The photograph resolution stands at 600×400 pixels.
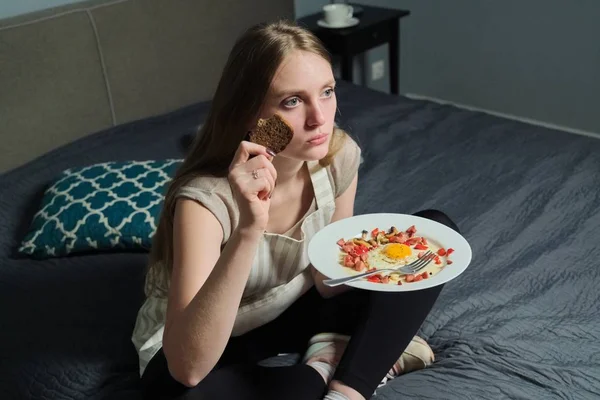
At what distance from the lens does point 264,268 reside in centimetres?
142

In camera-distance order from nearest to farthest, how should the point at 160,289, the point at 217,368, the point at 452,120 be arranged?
1. the point at 217,368
2. the point at 160,289
3. the point at 452,120

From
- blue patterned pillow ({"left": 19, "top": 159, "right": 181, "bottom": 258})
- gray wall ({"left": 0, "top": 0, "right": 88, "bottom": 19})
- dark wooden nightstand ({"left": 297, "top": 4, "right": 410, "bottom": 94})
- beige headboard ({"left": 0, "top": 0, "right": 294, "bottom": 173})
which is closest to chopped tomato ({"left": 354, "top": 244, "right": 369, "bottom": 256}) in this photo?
blue patterned pillow ({"left": 19, "top": 159, "right": 181, "bottom": 258})

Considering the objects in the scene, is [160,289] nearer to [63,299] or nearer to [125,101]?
[63,299]

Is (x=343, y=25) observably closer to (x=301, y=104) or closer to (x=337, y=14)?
(x=337, y=14)

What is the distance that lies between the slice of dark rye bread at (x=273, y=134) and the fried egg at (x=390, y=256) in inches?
12.6

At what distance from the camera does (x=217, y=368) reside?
1.35 metres

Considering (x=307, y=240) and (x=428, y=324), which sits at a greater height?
(x=307, y=240)

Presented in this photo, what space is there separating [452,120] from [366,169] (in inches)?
19.0

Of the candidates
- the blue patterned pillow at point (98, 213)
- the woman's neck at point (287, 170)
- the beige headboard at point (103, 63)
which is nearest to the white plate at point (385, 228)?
the woman's neck at point (287, 170)

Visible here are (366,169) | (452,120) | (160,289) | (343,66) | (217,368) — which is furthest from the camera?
(343,66)

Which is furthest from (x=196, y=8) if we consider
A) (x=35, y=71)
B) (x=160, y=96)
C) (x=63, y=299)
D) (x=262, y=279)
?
(x=262, y=279)

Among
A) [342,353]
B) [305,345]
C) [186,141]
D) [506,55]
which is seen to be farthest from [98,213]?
[506,55]

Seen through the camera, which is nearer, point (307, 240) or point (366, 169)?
point (307, 240)

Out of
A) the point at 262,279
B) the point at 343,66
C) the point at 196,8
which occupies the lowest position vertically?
the point at 343,66
